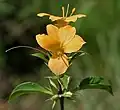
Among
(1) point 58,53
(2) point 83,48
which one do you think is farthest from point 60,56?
(2) point 83,48

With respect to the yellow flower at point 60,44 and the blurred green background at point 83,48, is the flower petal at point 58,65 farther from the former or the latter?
the blurred green background at point 83,48

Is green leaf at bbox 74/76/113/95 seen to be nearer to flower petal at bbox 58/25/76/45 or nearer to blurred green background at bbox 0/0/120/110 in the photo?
flower petal at bbox 58/25/76/45

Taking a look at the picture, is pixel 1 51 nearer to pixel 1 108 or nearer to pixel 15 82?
pixel 15 82

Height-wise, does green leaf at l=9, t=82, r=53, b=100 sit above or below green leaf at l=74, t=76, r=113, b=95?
above

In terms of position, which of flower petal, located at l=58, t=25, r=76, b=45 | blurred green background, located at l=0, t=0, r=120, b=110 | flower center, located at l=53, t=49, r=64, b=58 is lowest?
blurred green background, located at l=0, t=0, r=120, b=110

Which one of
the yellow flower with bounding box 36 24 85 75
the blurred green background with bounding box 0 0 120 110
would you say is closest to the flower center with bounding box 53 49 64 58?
the yellow flower with bounding box 36 24 85 75

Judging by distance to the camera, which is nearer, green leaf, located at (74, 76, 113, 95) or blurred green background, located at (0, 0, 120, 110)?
green leaf, located at (74, 76, 113, 95)

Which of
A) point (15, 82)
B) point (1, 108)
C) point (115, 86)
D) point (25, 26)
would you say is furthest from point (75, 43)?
point (25, 26)
